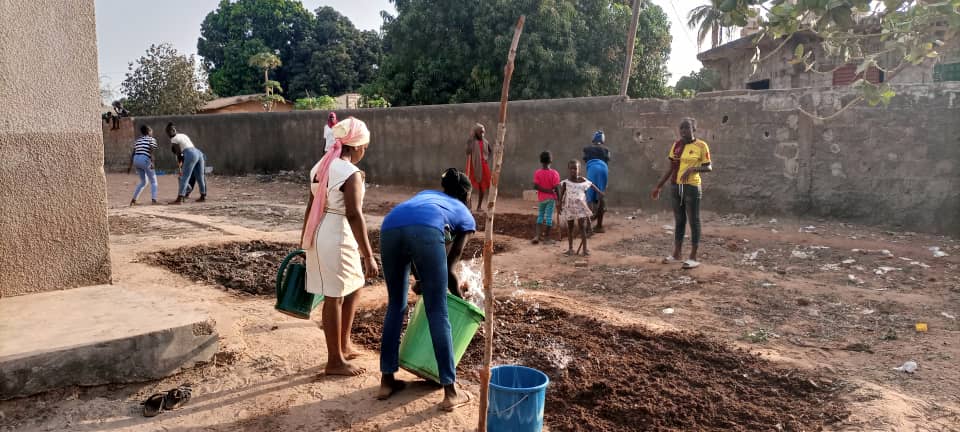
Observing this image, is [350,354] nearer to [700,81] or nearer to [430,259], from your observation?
[430,259]

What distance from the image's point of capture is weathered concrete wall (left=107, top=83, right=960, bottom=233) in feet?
28.1

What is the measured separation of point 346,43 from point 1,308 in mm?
33939

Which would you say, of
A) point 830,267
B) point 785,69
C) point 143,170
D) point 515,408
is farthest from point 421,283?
point 785,69

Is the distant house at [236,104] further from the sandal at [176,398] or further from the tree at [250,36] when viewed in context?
the sandal at [176,398]

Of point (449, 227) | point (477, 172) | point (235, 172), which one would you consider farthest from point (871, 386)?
point (235, 172)

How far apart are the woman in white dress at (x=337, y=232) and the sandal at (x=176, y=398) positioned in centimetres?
75

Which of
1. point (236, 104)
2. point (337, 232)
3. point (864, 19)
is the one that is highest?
point (236, 104)

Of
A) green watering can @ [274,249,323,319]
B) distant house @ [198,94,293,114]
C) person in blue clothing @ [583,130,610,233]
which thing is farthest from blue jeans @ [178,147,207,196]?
distant house @ [198,94,293,114]

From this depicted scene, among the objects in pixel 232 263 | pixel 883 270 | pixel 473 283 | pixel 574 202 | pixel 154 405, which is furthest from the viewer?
pixel 574 202

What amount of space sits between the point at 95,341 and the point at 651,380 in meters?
3.03

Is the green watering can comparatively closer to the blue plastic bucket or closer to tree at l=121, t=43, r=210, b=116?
the blue plastic bucket

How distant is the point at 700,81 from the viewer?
2986 cm

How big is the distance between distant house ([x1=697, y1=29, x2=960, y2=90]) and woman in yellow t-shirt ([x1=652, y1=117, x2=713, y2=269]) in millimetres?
7976

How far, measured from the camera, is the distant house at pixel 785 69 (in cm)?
1456
